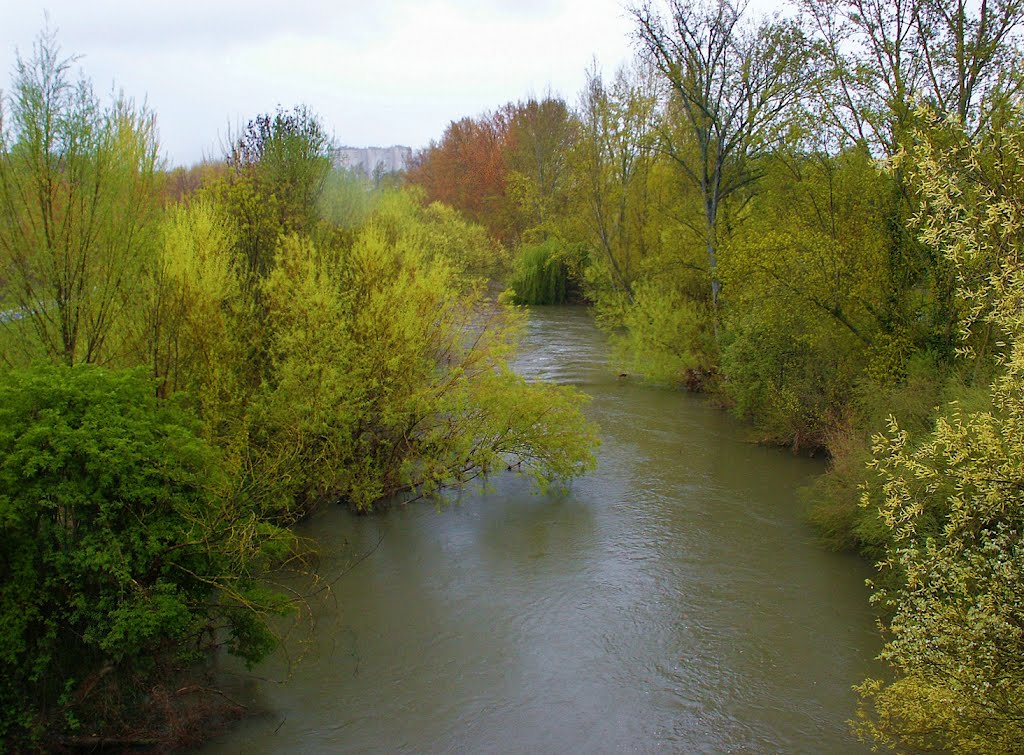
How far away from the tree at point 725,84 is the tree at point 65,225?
516 inches

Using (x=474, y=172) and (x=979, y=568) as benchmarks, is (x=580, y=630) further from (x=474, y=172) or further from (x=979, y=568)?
(x=474, y=172)

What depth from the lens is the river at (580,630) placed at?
6.64 metres

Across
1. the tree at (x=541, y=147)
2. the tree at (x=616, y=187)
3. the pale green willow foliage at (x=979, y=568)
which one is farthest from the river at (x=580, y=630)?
the tree at (x=541, y=147)

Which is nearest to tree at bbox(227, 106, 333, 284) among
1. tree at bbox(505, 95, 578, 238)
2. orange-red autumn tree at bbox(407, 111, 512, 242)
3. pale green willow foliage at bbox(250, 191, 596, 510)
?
pale green willow foliage at bbox(250, 191, 596, 510)

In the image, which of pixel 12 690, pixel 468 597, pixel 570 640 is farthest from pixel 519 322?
pixel 12 690

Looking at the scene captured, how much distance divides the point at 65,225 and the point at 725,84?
51.0 feet

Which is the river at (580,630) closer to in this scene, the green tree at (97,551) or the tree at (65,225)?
the green tree at (97,551)

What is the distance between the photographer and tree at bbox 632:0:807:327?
18.1 metres

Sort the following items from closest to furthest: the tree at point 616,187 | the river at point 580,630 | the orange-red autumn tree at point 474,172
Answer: the river at point 580,630 → the tree at point 616,187 → the orange-red autumn tree at point 474,172

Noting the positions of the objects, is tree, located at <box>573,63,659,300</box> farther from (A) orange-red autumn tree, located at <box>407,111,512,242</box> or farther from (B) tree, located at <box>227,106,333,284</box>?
(A) orange-red autumn tree, located at <box>407,111,512,242</box>

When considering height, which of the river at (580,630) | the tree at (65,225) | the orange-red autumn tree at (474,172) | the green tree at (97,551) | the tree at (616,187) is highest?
the orange-red autumn tree at (474,172)

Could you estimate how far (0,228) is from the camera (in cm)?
741

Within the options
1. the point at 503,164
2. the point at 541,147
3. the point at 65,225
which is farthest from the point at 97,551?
the point at 503,164

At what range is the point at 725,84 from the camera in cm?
1888
